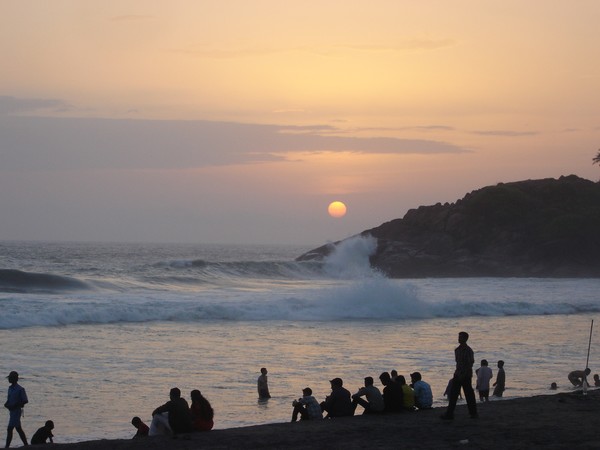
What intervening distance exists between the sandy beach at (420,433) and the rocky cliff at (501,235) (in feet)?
184

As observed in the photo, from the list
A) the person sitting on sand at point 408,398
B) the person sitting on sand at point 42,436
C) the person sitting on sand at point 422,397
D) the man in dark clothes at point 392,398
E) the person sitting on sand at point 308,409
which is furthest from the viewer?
the person sitting on sand at point 422,397

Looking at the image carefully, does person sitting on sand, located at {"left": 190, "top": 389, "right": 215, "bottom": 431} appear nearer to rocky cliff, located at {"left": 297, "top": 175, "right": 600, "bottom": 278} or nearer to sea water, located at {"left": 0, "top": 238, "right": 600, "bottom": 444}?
sea water, located at {"left": 0, "top": 238, "right": 600, "bottom": 444}

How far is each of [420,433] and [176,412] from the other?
372 centimetres

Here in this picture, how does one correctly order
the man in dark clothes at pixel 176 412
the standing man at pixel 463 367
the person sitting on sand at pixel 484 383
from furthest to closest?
the person sitting on sand at pixel 484 383 → the man in dark clothes at pixel 176 412 → the standing man at pixel 463 367

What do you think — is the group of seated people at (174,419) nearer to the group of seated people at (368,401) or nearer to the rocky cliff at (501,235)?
the group of seated people at (368,401)

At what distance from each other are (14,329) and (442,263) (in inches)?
1813

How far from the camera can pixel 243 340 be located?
95.3 ft

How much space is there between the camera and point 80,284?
50062 mm

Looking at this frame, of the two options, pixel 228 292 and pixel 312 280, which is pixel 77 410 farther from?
pixel 312 280

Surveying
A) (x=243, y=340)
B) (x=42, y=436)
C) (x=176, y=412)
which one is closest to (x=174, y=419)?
(x=176, y=412)

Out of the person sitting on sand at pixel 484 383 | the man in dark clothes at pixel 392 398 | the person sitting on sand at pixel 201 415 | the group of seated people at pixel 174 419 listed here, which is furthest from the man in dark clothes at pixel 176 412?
the person sitting on sand at pixel 484 383

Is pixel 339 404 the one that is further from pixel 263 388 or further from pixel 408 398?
pixel 263 388

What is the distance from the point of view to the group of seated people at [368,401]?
602 inches

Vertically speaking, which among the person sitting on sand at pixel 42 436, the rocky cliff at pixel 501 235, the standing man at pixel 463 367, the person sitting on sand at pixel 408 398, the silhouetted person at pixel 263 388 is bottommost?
the person sitting on sand at pixel 42 436
